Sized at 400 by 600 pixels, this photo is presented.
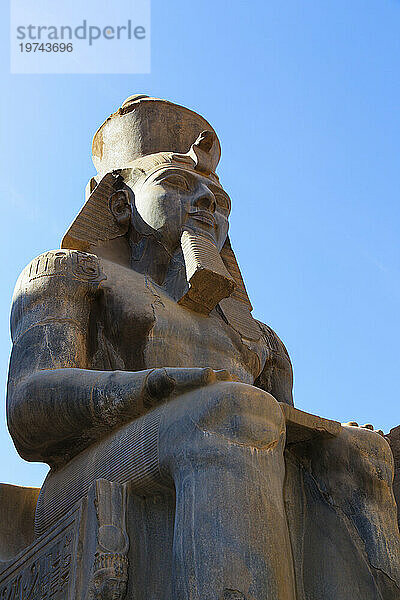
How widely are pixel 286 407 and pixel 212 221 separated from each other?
1488 millimetres

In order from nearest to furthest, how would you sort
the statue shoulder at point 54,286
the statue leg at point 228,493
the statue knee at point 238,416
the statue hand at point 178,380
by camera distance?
the statue leg at point 228,493 < the statue knee at point 238,416 < the statue hand at point 178,380 < the statue shoulder at point 54,286

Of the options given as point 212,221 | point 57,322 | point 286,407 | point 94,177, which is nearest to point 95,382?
point 57,322

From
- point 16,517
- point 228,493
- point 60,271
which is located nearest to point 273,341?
point 60,271

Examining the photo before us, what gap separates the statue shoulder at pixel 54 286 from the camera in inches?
167

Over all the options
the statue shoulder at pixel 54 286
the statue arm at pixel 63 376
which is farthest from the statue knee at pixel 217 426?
the statue shoulder at pixel 54 286

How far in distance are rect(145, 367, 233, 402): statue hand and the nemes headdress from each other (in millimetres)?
927

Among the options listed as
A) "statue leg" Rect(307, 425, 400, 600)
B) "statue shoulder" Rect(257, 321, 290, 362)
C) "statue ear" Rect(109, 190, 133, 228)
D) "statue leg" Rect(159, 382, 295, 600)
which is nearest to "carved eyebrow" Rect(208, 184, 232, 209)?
"statue ear" Rect(109, 190, 133, 228)

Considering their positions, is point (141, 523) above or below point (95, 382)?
below

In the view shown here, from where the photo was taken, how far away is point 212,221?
4852 mm

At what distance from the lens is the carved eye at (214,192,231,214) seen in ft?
Answer: 16.7

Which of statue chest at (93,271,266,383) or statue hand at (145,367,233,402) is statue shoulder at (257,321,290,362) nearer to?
statue chest at (93,271,266,383)

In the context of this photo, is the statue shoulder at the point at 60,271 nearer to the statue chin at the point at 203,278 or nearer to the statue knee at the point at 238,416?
the statue chin at the point at 203,278

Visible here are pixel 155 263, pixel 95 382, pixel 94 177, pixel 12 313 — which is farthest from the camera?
pixel 94 177

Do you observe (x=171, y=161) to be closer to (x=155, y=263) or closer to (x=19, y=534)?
(x=155, y=263)
